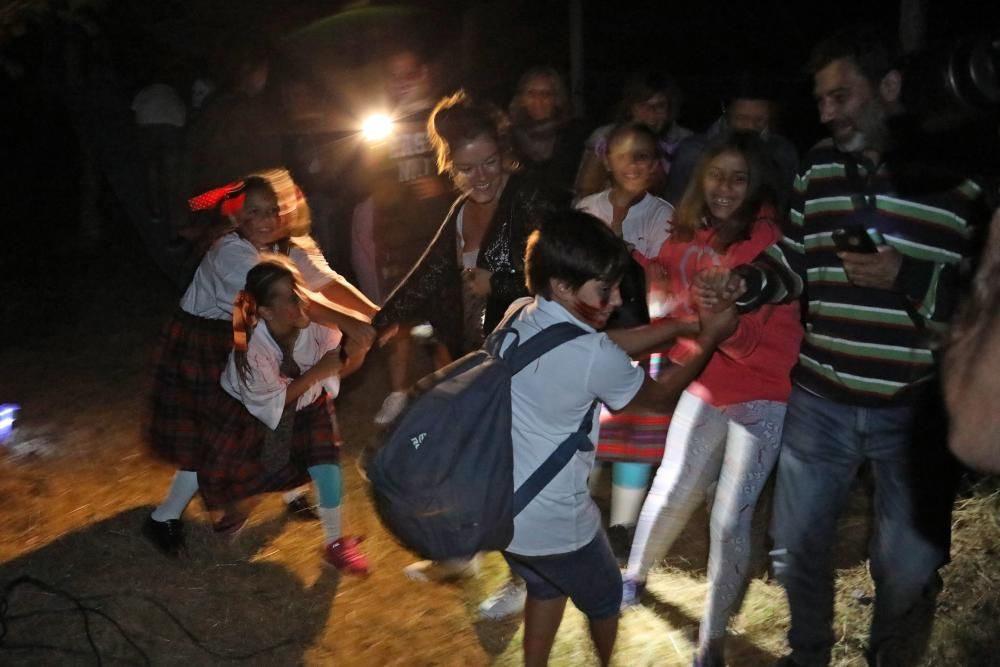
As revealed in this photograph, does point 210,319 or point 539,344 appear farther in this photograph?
point 210,319

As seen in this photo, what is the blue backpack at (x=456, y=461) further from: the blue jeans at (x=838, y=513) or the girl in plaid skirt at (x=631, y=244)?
the girl in plaid skirt at (x=631, y=244)

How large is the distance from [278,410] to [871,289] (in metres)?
2.41

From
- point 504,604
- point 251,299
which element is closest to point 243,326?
point 251,299

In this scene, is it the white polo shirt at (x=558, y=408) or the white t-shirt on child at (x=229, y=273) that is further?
the white t-shirt on child at (x=229, y=273)

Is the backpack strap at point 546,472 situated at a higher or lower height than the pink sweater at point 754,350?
lower

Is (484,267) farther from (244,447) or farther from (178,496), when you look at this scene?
(178,496)

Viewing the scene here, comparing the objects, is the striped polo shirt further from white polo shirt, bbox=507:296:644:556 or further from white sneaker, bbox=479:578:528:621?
white sneaker, bbox=479:578:528:621

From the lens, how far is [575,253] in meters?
2.64

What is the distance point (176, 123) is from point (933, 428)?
6.80 meters

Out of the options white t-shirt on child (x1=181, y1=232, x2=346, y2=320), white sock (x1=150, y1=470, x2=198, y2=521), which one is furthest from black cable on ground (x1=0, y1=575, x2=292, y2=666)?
white t-shirt on child (x1=181, y1=232, x2=346, y2=320)

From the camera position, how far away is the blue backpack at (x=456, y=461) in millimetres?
2492

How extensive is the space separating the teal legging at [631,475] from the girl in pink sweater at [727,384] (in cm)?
40

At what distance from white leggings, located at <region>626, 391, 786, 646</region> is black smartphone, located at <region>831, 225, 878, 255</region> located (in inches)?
27.5

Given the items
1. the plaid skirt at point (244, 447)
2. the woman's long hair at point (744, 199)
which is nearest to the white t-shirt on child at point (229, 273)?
the plaid skirt at point (244, 447)
